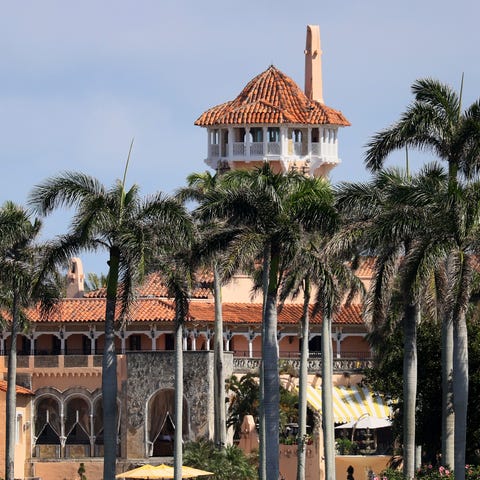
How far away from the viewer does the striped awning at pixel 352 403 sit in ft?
332

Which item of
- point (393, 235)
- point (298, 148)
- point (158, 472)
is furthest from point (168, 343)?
point (393, 235)

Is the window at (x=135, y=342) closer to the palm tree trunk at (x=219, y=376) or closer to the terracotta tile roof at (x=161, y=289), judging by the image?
the terracotta tile roof at (x=161, y=289)

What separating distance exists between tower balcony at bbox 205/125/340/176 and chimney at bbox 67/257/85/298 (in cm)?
1051

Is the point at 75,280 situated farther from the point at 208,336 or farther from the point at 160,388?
the point at 160,388

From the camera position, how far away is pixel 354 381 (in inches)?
4156

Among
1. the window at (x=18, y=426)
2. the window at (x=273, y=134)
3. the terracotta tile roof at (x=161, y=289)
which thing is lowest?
the window at (x=18, y=426)

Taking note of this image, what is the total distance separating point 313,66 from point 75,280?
58.9ft

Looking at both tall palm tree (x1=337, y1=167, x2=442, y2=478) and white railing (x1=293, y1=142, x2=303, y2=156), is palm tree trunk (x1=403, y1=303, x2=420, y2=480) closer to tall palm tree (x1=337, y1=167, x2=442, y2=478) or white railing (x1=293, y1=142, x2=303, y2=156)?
tall palm tree (x1=337, y1=167, x2=442, y2=478)

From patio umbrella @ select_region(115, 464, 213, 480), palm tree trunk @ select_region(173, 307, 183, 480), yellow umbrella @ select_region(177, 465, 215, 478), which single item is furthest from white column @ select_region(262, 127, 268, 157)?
palm tree trunk @ select_region(173, 307, 183, 480)

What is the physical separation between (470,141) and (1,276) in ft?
Result: 82.9

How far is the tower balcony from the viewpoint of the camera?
112312mm

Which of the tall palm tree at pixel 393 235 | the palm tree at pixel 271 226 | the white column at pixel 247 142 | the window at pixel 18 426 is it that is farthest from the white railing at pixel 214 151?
the palm tree at pixel 271 226

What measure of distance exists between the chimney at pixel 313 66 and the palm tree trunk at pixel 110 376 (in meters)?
53.2

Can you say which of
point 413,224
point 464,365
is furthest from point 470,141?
point 464,365
